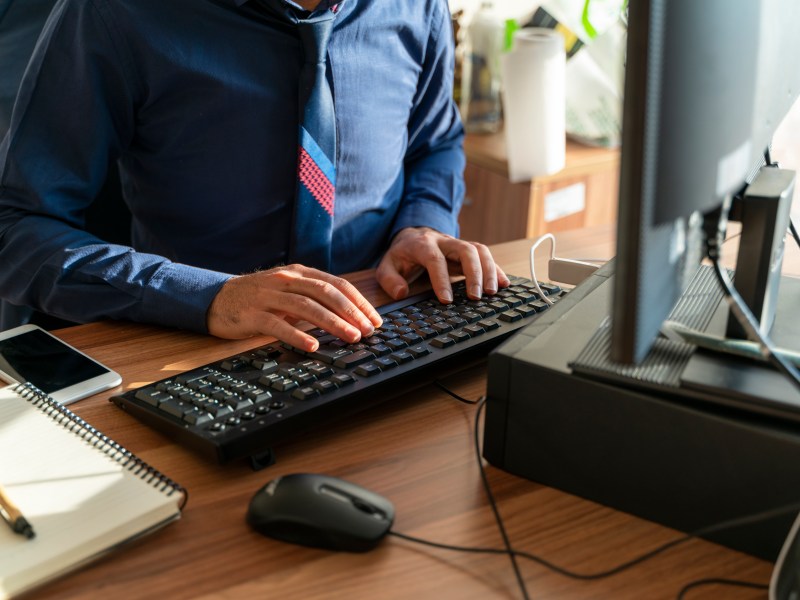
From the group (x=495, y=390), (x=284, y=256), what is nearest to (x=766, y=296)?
(x=495, y=390)

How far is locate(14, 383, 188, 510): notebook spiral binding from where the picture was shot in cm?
60

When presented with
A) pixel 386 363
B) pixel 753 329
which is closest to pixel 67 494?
pixel 386 363

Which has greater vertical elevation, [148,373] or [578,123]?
[578,123]

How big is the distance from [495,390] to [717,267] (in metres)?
0.20

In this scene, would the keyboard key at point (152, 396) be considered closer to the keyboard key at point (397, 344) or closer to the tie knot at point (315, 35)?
the keyboard key at point (397, 344)

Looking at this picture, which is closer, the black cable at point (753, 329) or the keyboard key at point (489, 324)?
the black cable at point (753, 329)

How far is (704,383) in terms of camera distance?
1.84 ft

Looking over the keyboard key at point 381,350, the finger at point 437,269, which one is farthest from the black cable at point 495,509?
the finger at point 437,269

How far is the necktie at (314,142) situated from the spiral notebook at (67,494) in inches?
21.5

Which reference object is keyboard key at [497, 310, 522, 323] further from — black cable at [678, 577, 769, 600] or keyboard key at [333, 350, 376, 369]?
black cable at [678, 577, 769, 600]

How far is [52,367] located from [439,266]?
462mm

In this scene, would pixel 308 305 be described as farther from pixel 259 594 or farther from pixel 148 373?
pixel 259 594

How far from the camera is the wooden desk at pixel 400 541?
529 millimetres

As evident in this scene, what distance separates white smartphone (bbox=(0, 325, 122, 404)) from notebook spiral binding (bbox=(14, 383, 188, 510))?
0.09 feet
